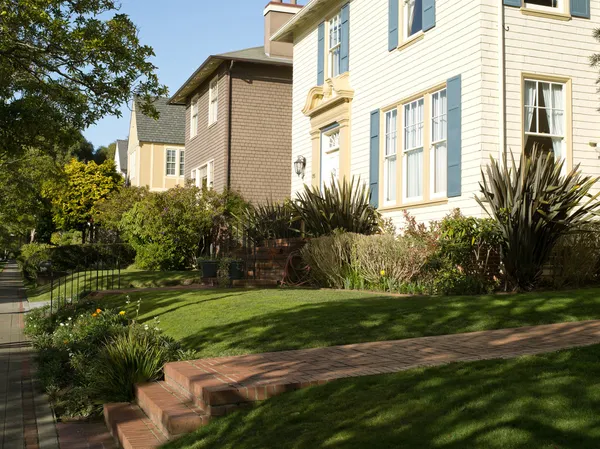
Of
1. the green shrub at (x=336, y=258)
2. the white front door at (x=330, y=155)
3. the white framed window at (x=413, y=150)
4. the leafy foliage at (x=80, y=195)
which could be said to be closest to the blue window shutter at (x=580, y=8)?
the white framed window at (x=413, y=150)

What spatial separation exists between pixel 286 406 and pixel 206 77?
2245 cm

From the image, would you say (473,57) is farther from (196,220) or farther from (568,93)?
(196,220)

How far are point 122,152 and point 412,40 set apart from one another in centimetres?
4702

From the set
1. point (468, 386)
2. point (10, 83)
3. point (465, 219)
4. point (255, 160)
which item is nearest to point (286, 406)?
point (468, 386)

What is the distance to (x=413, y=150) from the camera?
14289 millimetres

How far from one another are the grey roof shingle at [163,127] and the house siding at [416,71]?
70.2 ft

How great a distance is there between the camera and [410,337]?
748 centimetres

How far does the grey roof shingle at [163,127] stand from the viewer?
39469 mm

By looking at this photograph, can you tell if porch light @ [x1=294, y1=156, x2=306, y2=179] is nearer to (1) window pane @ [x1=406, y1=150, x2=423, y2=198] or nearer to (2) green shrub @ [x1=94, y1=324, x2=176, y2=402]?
(1) window pane @ [x1=406, y1=150, x2=423, y2=198]

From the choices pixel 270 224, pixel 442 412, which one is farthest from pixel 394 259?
pixel 442 412

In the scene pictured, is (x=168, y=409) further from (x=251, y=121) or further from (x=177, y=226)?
(x=251, y=121)

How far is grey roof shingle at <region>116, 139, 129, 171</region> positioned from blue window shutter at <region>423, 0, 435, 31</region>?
150ft

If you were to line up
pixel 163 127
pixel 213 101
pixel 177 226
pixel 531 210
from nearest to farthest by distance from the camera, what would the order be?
1. pixel 531 210
2. pixel 177 226
3. pixel 213 101
4. pixel 163 127

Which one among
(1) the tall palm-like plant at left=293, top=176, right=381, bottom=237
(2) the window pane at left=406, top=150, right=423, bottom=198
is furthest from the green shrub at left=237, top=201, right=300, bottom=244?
(2) the window pane at left=406, top=150, right=423, bottom=198
